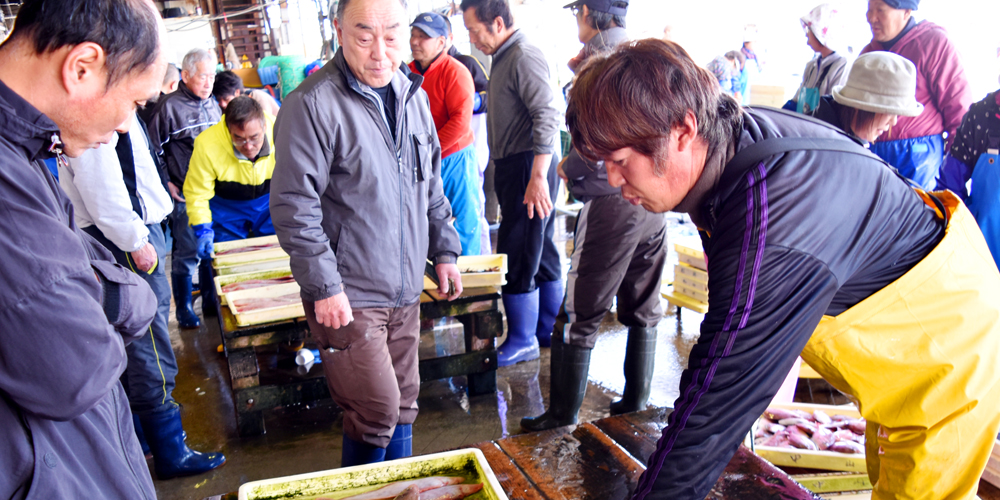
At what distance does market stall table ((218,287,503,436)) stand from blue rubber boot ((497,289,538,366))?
1.34 feet

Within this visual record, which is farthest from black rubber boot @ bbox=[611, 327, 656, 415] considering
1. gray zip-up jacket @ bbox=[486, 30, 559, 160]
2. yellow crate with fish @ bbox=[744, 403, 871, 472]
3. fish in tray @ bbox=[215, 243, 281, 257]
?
fish in tray @ bbox=[215, 243, 281, 257]

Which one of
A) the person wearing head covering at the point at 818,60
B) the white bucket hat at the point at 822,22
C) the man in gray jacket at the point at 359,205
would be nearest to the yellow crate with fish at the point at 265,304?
the man in gray jacket at the point at 359,205

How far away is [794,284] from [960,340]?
516 mm

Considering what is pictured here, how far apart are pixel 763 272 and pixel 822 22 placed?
3735 millimetres

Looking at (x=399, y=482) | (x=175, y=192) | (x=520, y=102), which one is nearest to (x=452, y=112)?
(x=520, y=102)

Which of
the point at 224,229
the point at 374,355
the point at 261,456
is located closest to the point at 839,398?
the point at 374,355

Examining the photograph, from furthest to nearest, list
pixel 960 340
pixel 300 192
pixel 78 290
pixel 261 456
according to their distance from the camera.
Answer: pixel 261 456 → pixel 300 192 → pixel 960 340 → pixel 78 290

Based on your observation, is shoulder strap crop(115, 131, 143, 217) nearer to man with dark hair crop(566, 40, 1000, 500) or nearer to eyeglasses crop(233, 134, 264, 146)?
eyeglasses crop(233, 134, 264, 146)

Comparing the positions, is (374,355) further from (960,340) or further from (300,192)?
(960,340)

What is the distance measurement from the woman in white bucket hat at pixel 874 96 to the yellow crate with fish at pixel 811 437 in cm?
122

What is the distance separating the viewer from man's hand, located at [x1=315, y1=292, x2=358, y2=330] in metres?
2.15

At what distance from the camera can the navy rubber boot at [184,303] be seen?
195 inches

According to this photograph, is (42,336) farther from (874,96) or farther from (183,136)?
(183,136)

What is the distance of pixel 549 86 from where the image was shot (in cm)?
376
